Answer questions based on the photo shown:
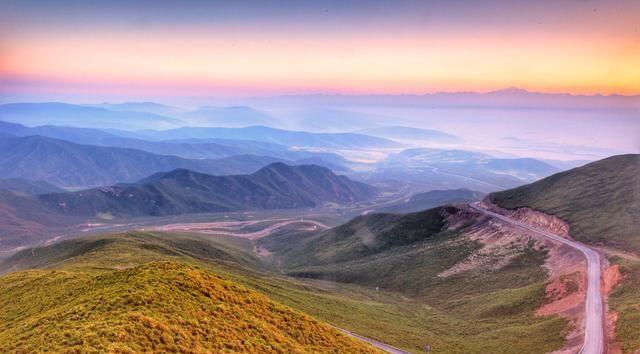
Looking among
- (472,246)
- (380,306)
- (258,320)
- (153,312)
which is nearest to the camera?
(153,312)

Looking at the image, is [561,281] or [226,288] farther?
[561,281]

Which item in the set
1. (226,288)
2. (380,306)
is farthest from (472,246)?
(226,288)

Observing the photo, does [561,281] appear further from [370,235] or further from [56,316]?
[370,235]

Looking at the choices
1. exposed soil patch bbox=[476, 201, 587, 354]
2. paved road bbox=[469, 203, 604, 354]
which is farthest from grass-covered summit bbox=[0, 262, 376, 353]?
exposed soil patch bbox=[476, 201, 587, 354]

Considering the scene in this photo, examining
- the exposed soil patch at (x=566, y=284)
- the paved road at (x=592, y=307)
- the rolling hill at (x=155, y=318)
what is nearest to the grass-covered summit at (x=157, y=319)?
the rolling hill at (x=155, y=318)

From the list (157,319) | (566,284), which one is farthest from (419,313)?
(157,319)

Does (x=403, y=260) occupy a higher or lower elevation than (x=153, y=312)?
lower

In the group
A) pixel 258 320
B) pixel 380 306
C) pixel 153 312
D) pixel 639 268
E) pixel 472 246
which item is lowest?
pixel 380 306
